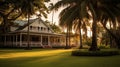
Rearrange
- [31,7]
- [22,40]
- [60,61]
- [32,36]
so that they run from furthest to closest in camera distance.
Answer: [32,36], [22,40], [31,7], [60,61]

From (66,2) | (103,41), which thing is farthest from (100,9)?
(103,41)

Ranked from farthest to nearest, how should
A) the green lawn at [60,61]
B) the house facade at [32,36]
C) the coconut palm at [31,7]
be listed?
the house facade at [32,36], the coconut palm at [31,7], the green lawn at [60,61]

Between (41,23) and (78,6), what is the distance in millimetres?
29698

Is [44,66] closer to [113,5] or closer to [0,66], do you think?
[0,66]

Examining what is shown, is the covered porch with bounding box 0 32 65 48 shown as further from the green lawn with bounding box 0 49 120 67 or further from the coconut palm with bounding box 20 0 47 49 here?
the green lawn with bounding box 0 49 120 67

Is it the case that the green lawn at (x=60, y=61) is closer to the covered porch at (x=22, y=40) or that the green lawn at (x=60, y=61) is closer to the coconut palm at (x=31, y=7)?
the coconut palm at (x=31, y=7)

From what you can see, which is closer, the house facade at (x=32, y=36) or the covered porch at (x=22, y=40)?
the covered porch at (x=22, y=40)

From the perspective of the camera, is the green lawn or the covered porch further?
the covered porch

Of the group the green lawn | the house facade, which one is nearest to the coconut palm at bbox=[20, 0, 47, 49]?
the house facade

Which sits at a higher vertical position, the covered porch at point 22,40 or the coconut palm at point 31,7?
the coconut palm at point 31,7

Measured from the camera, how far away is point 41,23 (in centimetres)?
5038

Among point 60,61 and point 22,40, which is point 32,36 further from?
point 60,61

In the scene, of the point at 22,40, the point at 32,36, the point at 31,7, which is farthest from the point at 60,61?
the point at 32,36

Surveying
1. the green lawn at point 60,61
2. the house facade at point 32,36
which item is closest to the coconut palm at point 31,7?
the house facade at point 32,36
